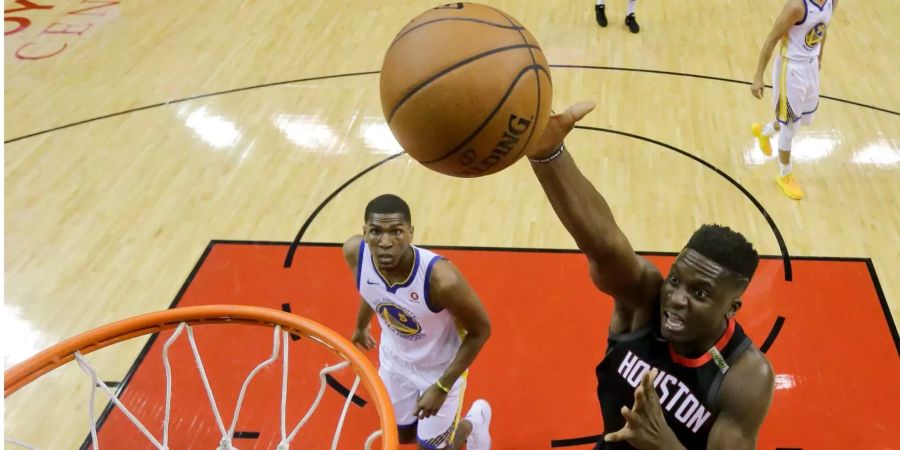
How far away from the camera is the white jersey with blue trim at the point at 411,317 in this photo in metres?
3.07

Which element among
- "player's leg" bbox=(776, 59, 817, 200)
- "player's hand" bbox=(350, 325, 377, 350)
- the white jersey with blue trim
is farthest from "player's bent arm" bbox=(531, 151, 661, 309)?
"player's leg" bbox=(776, 59, 817, 200)

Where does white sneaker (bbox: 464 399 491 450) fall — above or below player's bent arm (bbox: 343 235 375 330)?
below

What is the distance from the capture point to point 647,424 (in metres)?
2.06

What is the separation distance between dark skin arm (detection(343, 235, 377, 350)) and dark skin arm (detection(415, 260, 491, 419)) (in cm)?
45

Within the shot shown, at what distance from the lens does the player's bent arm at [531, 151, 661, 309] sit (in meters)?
2.07

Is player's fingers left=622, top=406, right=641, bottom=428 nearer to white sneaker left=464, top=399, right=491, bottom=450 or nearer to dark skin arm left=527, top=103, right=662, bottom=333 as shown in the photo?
dark skin arm left=527, top=103, right=662, bottom=333

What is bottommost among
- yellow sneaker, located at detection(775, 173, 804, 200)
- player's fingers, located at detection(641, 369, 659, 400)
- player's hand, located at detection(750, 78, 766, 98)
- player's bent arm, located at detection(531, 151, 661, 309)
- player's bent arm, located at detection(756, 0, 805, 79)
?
yellow sneaker, located at detection(775, 173, 804, 200)

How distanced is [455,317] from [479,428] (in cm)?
81

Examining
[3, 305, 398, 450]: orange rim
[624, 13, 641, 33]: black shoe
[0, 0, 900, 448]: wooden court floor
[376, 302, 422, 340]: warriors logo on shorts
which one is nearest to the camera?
[3, 305, 398, 450]: orange rim

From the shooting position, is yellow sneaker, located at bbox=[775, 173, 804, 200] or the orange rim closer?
the orange rim

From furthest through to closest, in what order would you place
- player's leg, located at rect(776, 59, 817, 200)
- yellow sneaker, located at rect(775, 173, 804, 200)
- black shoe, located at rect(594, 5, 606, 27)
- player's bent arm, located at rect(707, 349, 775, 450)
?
black shoe, located at rect(594, 5, 606, 27) < yellow sneaker, located at rect(775, 173, 804, 200) < player's leg, located at rect(776, 59, 817, 200) < player's bent arm, located at rect(707, 349, 775, 450)

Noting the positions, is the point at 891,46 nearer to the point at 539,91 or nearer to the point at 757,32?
the point at 757,32

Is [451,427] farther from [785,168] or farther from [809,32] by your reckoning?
[809,32]

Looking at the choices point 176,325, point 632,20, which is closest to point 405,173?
point 176,325
